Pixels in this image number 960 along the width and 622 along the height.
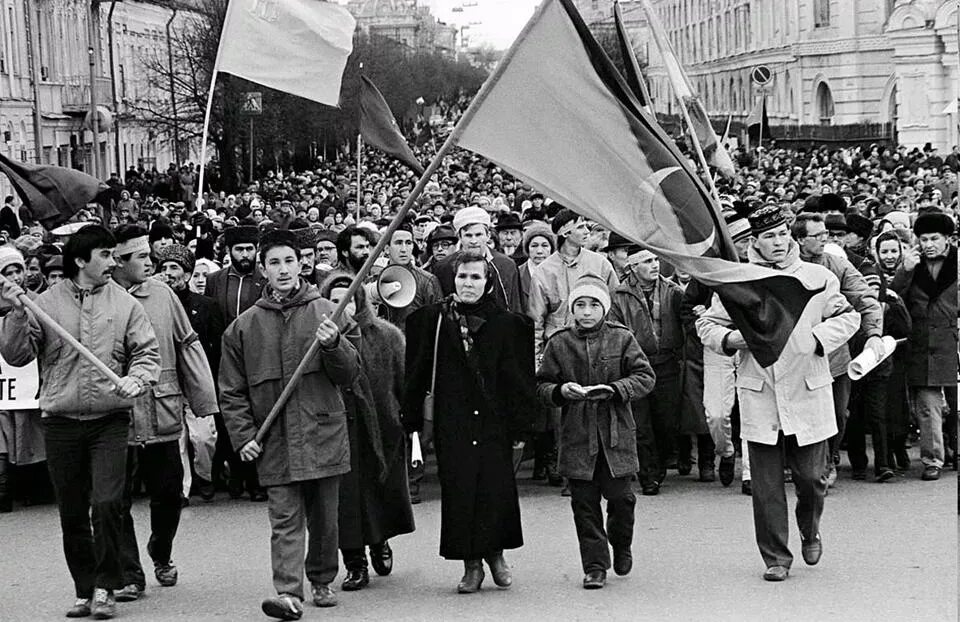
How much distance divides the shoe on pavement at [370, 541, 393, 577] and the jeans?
14.4ft

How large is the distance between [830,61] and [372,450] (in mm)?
74404

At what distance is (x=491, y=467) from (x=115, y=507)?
1.88m

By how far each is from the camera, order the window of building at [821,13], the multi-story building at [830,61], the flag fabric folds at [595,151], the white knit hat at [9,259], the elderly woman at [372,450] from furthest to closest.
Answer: the window of building at [821,13], the multi-story building at [830,61], the white knit hat at [9,259], the elderly woman at [372,450], the flag fabric folds at [595,151]

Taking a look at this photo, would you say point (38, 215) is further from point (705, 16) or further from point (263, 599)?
point (705, 16)

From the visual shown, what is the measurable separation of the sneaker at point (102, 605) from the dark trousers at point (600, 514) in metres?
2.34

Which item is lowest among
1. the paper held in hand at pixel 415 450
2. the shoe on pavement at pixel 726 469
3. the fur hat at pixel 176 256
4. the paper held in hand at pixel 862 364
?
the shoe on pavement at pixel 726 469

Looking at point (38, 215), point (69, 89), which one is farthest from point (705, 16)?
point (38, 215)

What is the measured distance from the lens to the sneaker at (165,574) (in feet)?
30.1

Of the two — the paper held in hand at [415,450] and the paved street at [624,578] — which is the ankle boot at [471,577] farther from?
the paper held in hand at [415,450]

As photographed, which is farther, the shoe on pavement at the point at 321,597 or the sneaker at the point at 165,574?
the sneaker at the point at 165,574

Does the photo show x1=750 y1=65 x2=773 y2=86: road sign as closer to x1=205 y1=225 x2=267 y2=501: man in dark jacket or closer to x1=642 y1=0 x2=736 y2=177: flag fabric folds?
x1=642 y1=0 x2=736 y2=177: flag fabric folds

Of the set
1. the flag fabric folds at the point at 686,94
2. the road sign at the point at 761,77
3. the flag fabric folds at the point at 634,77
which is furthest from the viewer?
the road sign at the point at 761,77

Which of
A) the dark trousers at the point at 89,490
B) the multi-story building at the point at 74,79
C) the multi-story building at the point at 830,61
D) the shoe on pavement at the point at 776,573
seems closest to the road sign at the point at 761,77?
the multi-story building at the point at 830,61

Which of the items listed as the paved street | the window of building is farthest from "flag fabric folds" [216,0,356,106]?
the window of building
